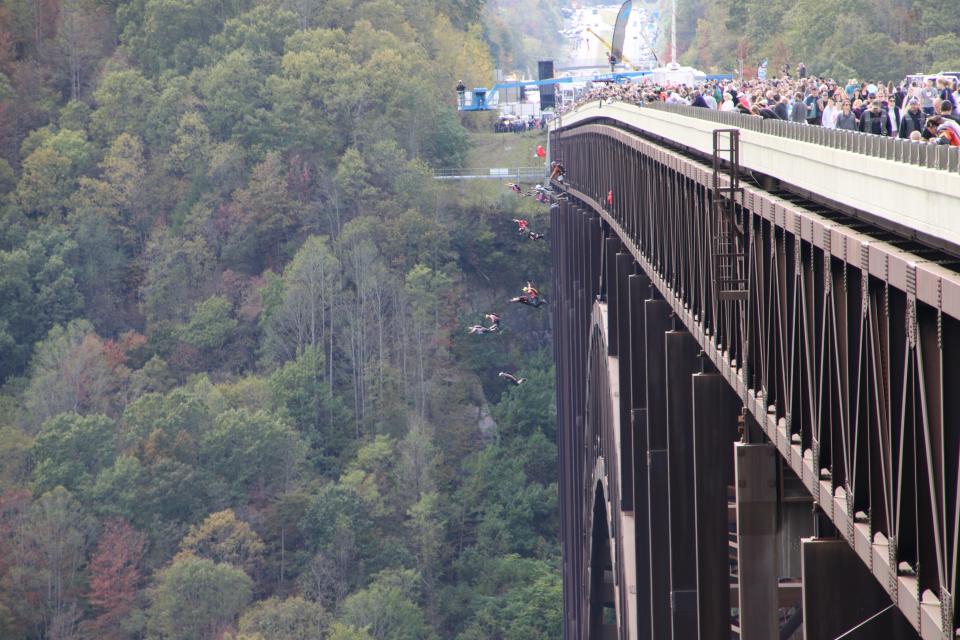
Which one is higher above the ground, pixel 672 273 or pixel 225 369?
pixel 672 273

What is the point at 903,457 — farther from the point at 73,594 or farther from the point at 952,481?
the point at 73,594

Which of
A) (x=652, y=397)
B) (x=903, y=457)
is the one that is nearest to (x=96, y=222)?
(x=652, y=397)

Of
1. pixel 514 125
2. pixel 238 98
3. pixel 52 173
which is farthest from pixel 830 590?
pixel 514 125

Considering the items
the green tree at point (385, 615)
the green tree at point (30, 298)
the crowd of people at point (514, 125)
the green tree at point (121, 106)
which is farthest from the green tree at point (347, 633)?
the crowd of people at point (514, 125)

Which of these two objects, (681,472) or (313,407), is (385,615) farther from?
(681,472)

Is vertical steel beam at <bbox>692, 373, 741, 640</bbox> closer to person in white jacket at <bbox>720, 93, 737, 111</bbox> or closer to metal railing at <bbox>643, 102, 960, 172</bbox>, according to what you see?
metal railing at <bbox>643, 102, 960, 172</bbox>
